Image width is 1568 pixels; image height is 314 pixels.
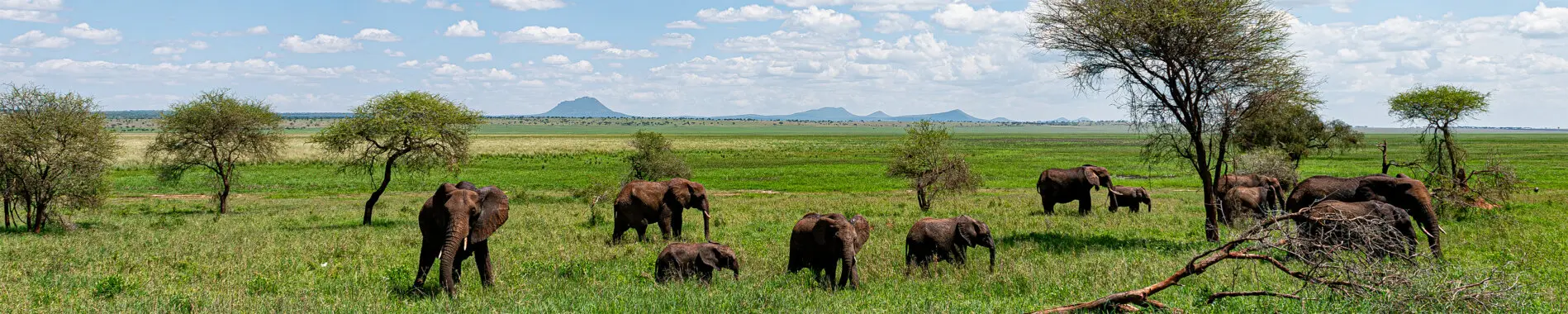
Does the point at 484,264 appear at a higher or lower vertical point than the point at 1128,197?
higher

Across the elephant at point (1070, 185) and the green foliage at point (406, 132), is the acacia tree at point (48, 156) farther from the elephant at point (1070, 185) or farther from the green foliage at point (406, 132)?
the elephant at point (1070, 185)

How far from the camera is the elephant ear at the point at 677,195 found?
59.6 feet

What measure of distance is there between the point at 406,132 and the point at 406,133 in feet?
0.29

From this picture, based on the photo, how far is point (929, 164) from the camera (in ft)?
94.8

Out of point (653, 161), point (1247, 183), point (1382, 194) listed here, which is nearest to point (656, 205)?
point (1382, 194)

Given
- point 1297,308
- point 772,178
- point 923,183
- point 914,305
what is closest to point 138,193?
point 772,178

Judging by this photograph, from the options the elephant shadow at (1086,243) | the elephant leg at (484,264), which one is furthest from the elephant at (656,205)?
the elephant shadow at (1086,243)

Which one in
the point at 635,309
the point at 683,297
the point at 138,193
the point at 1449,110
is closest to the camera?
the point at 635,309

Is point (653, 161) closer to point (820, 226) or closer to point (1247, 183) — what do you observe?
point (1247, 183)

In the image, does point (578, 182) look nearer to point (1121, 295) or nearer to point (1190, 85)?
point (1190, 85)

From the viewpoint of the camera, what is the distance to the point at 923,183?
28.5 meters

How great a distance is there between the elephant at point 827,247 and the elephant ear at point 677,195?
5688mm

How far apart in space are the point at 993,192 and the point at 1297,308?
3175 cm

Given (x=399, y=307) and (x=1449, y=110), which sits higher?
(x=1449, y=110)
